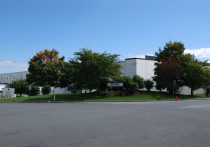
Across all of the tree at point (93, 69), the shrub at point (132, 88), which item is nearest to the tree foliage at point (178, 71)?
the shrub at point (132, 88)

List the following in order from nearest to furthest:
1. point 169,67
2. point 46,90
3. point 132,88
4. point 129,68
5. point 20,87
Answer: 1. point 132,88
2. point 169,67
3. point 46,90
4. point 20,87
5. point 129,68

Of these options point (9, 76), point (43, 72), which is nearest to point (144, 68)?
point (43, 72)

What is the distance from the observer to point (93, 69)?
1950 inches

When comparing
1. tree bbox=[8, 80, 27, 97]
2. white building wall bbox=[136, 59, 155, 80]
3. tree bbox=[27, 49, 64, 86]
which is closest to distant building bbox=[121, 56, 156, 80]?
white building wall bbox=[136, 59, 155, 80]

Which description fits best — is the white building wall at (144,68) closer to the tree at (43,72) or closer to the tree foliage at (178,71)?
the tree foliage at (178,71)

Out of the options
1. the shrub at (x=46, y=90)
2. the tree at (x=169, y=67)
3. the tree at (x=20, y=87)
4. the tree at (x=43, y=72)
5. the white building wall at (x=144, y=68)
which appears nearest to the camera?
the tree at (x=169, y=67)

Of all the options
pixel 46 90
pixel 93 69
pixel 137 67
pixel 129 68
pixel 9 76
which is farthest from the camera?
pixel 9 76

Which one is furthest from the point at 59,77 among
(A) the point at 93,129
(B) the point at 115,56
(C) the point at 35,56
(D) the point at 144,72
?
(A) the point at 93,129

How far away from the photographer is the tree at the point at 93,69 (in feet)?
162

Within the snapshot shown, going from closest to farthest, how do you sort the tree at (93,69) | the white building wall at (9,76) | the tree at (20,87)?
the tree at (93,69) → the tree at (20,87) → the white building wall at (9,76)

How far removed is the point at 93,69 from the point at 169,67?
42.0ft

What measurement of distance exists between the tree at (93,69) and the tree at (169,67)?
8902mm

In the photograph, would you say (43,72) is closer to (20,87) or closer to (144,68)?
(20,87)

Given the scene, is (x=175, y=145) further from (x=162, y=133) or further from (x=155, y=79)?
(x=155, y=79)
